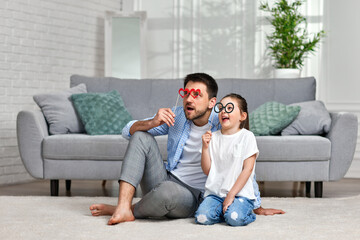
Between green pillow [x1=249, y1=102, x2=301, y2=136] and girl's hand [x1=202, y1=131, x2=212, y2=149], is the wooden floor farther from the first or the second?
girl's hand [x1=202, y1=131, x2=212, y2=149]

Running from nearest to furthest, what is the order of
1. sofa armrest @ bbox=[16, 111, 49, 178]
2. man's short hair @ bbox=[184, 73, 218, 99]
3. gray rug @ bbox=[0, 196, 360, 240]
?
gray rug @ bbox=[0, 196, 360, 240]
man's short hair @ bbox=[184, 73, 218, 99]
sofa armrest @ bbox=[16, 111, 49, 178]

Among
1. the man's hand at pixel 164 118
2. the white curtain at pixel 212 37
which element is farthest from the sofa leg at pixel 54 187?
the white curtain at pixel 212 37

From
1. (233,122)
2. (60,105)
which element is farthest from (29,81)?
(233,122)

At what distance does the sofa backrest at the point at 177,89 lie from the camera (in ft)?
14.2

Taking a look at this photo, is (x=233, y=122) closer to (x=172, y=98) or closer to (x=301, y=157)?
(x=301, y=157)

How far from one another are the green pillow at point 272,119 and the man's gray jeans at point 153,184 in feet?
4.11

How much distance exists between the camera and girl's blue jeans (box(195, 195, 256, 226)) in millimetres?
2527

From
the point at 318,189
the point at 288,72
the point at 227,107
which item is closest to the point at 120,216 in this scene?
the point at 227,107

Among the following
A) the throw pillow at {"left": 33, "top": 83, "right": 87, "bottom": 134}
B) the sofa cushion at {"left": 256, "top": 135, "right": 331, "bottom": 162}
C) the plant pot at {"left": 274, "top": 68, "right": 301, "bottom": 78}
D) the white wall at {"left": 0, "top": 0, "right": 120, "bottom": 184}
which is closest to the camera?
the sofa cushion at {"left": 256, "top": 135, "right": 331, "bottom": 162}

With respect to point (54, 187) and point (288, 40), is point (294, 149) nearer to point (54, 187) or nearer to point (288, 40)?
point (54, 187)

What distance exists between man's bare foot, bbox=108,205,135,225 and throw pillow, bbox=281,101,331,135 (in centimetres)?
166

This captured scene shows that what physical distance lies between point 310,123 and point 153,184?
62.0 inches

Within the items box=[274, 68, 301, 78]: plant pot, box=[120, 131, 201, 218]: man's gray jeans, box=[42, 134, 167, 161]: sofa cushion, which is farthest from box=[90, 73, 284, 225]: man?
box=[274, 68, 301, 78]: plant pot

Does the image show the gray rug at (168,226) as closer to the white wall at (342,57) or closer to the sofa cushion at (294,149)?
the sofa cushion at (294,149)
